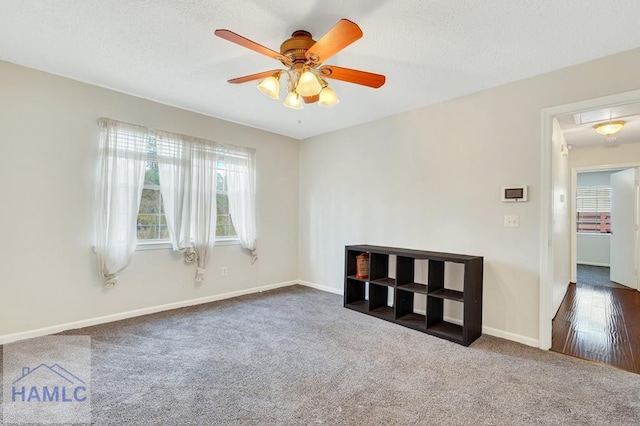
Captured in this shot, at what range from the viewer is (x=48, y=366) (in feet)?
7.49

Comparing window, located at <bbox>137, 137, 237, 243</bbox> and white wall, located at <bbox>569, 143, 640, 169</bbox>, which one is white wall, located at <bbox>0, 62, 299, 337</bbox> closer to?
window, located at <bbox>137, 137, 237, 243</bbox>

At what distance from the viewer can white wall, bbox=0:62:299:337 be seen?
8.92ft

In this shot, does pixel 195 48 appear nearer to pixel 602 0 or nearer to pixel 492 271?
pixel 602 0

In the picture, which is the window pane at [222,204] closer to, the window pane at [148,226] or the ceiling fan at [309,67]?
the window pane at [148,226]

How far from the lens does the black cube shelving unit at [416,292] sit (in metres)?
2.84

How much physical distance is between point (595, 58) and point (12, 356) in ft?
17.3

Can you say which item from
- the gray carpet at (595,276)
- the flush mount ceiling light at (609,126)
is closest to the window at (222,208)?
the flush mount ceiling light at (609,126)

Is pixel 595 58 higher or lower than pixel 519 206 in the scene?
higher

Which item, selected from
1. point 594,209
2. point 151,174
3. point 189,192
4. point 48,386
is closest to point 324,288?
point 189,192

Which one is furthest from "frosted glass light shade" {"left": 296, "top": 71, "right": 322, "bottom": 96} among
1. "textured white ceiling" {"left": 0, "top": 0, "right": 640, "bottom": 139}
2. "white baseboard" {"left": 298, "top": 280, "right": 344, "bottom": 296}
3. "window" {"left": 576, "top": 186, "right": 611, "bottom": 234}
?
"window" {"left": 576, "top": 186, "right": 611, "bottom": 234}

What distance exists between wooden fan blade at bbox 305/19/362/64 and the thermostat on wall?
2155 mm

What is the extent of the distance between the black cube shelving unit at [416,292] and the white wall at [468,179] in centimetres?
26

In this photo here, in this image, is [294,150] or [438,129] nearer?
[438,129]

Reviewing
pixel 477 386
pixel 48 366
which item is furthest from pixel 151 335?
pixel 477 386
